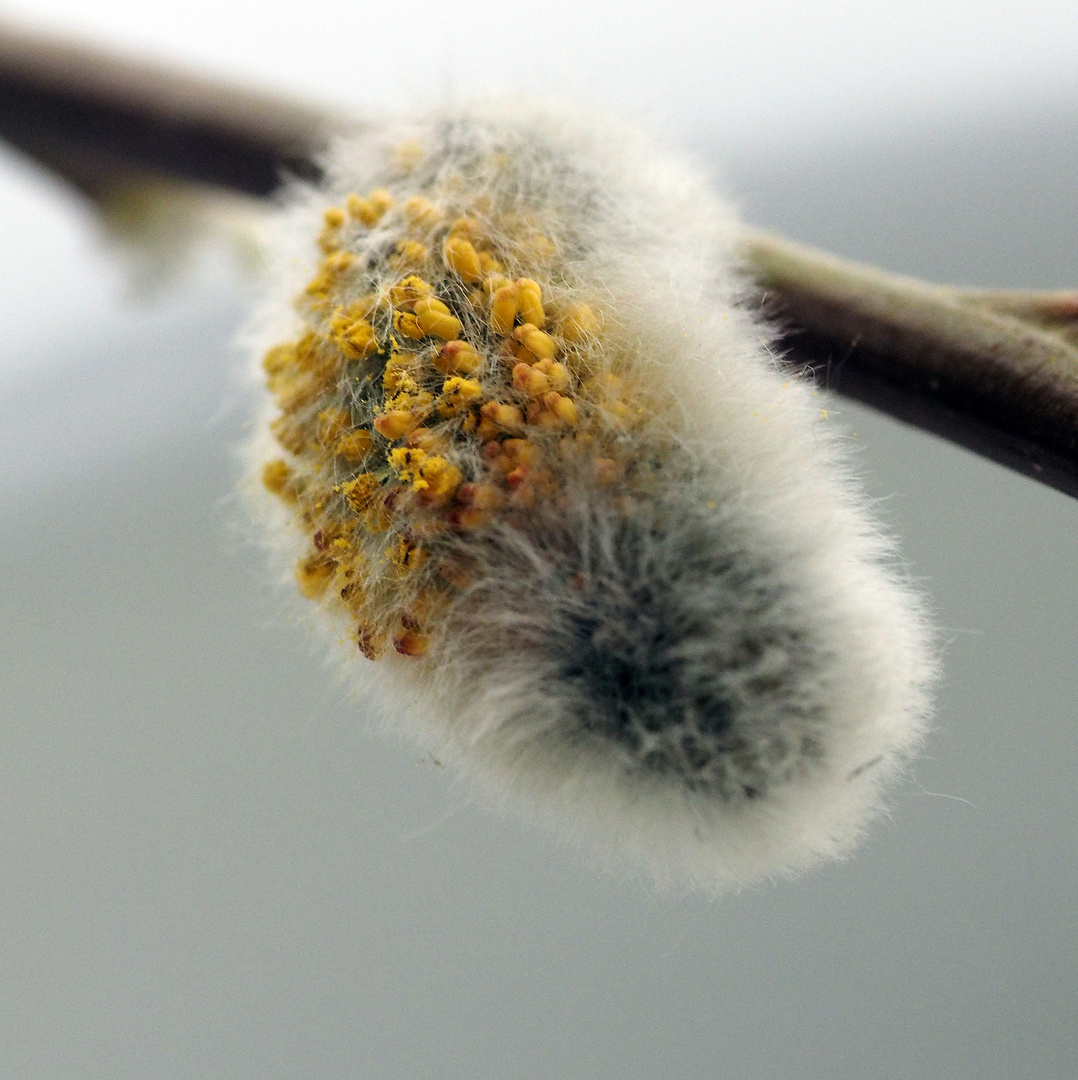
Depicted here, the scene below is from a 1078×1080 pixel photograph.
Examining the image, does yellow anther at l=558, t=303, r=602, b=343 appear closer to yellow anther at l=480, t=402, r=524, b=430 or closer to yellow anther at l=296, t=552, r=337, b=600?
yellow anther at l=480, t=402, r=524, b=430

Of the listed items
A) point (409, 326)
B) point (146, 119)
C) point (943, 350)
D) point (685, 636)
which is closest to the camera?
point (685, 636)

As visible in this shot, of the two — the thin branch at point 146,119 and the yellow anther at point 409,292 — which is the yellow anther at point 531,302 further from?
the thin branch at point 146,119

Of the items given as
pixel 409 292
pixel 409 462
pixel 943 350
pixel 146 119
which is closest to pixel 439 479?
pixel 409 462

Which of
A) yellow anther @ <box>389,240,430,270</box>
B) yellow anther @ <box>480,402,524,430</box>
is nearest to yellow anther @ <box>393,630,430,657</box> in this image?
yellow anther @ <box>480,402,524,430</box>

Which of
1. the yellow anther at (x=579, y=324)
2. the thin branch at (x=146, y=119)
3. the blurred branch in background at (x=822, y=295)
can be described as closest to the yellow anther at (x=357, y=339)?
the yellow anther at (x=579, y=324)

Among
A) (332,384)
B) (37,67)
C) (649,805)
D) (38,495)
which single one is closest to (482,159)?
(332,384)

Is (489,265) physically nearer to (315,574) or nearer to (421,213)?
(421,213)

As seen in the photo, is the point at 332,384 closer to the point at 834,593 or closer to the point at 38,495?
the point at 834,593
